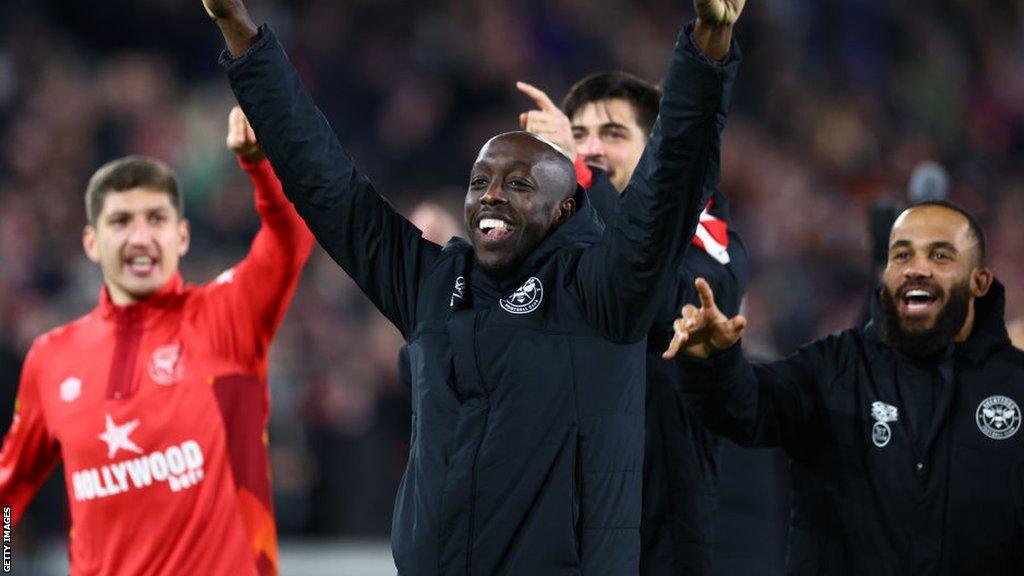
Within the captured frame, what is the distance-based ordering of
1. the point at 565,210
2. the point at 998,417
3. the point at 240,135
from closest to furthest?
the point at 565,210 < the point at 998,417 < the point at 240,135

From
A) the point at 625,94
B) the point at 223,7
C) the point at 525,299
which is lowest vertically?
the point at 525,299

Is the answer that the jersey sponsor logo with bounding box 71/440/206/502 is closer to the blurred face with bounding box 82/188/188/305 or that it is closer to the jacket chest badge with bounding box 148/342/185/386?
the jacket chest badge with bounding box 148/342/185/386

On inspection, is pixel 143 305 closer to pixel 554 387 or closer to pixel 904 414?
pixel 554 387

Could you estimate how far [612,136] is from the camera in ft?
15.4

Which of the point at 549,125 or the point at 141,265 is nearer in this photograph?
the point at 549,125

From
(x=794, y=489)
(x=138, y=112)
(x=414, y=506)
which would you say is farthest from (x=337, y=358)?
(x=414, y=506)

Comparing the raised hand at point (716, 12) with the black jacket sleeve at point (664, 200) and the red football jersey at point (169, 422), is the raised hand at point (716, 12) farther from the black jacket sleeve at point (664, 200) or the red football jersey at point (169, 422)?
the red football jersey at point (169, 422)

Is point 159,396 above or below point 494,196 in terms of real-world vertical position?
below

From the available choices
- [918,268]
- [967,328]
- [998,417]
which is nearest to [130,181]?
[918,268]

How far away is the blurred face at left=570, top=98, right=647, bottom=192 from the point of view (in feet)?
15.3

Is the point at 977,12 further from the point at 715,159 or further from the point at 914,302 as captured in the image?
the point at 715,159

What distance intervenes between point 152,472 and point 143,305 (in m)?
0.53

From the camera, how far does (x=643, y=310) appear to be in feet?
10.8

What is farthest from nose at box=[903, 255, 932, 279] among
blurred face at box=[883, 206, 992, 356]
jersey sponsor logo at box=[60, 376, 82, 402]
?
jersey sponsor logo at box=[60, 376, 82, 402]
